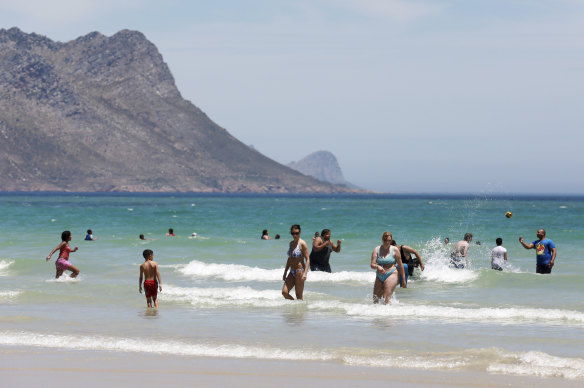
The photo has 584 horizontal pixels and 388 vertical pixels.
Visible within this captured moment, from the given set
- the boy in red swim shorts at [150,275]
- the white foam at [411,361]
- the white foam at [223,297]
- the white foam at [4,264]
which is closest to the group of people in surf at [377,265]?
the white foam at [223,297]

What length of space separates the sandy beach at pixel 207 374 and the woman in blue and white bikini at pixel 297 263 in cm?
431

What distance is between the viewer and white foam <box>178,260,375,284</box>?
21098mm

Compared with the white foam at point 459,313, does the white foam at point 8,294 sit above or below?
below

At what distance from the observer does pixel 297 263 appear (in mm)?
15367

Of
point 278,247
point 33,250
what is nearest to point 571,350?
point 278,247

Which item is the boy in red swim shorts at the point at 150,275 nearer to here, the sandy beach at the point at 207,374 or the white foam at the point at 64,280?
the sandy beach at the point at 207,374

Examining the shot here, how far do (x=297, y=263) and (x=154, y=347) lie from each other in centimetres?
428

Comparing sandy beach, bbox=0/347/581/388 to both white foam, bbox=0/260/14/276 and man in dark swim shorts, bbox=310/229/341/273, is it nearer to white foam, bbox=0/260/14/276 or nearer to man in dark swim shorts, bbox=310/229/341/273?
man in dark swim shorts, bbox=310/229/341/273

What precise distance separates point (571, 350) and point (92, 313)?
8.90m

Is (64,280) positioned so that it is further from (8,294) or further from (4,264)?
(4,264)

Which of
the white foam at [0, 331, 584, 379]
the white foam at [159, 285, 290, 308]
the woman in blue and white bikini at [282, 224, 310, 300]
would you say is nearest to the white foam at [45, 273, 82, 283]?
the white foam at [159, 285, 290, 308]

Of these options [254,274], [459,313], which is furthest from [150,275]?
[254,274]

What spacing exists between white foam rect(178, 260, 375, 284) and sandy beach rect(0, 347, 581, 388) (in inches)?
396

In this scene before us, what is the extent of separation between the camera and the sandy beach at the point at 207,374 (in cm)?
961
